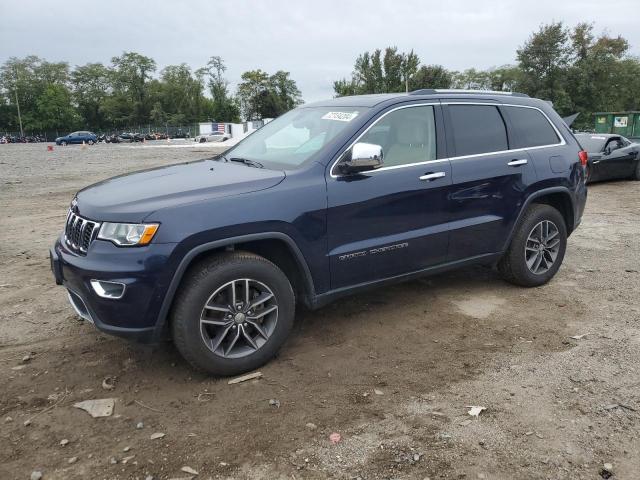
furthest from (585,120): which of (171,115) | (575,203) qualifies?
(171,115)

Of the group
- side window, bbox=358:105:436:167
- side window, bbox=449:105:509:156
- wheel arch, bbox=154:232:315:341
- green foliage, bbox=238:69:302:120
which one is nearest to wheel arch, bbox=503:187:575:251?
side window, bbox=449:105:509:156

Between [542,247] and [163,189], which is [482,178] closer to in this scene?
[542,247]

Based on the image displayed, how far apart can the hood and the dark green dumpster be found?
92.1ft

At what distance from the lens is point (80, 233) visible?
3469 millimetres

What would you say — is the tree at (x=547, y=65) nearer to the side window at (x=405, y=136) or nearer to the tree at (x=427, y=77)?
the tree at (x=427, y=77)

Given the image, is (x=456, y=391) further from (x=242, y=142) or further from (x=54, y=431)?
(x=242, y=142)

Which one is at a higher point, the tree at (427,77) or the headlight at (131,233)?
the tree at (427,77)

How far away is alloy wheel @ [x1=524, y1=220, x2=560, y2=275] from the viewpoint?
5145 millimetres

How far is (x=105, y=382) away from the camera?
356 cm

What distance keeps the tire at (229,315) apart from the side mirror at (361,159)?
2.90ft

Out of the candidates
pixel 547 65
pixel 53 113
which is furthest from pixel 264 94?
pixel 547 65

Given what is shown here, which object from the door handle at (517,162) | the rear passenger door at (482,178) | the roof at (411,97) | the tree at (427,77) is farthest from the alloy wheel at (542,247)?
the tree at (427,77)

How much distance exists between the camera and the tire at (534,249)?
16.5 feet

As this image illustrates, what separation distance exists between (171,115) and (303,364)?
317 feet
